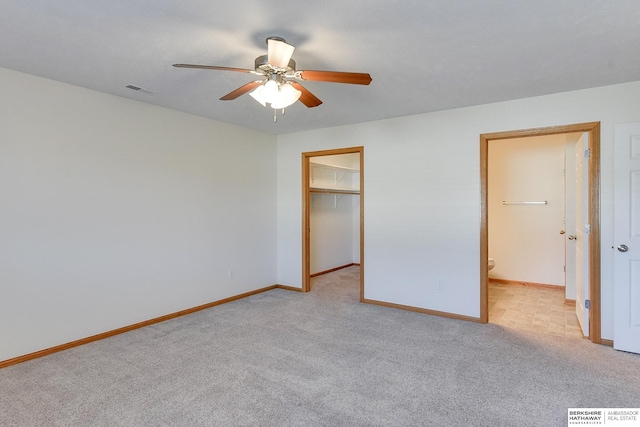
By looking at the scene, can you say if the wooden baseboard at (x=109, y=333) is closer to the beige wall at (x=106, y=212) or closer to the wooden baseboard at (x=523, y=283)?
the beige wall at (x=106, y=212)

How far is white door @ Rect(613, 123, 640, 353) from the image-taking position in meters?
2.91

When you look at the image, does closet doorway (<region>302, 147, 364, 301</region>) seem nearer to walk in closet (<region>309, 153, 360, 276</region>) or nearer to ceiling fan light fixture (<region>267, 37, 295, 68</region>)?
walk in closet (<region>309, 153, 360, 276</region>)

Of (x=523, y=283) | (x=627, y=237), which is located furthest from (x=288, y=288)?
(x=627, y=237)

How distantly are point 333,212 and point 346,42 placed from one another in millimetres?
4583

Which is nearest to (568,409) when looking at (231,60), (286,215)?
(231,60)

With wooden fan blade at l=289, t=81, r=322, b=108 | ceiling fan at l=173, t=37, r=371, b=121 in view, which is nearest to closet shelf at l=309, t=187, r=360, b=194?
wooden fan blade at l=289, t=81, r=322, b=108

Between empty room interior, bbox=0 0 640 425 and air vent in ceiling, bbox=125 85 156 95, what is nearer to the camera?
empty room interior, bbox=0 0 640 425

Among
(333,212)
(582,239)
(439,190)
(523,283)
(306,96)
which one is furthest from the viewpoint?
(333,212)

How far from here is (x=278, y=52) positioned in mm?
2025

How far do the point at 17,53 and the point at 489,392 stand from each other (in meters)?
4.04

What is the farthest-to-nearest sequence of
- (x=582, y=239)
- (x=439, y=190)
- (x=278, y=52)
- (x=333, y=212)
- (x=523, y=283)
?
1. (x=333, y=212)
2. (x=523, y=283)
3. (x=439, y=190)
4. (x=582, y=239)
5. (x=278, y=52)

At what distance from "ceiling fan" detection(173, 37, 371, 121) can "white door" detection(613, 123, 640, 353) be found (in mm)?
2501

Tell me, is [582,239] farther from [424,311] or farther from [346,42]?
[346,42]

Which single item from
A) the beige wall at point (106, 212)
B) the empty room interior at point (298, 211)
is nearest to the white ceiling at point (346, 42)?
the empty room interior at point (298, 211)
